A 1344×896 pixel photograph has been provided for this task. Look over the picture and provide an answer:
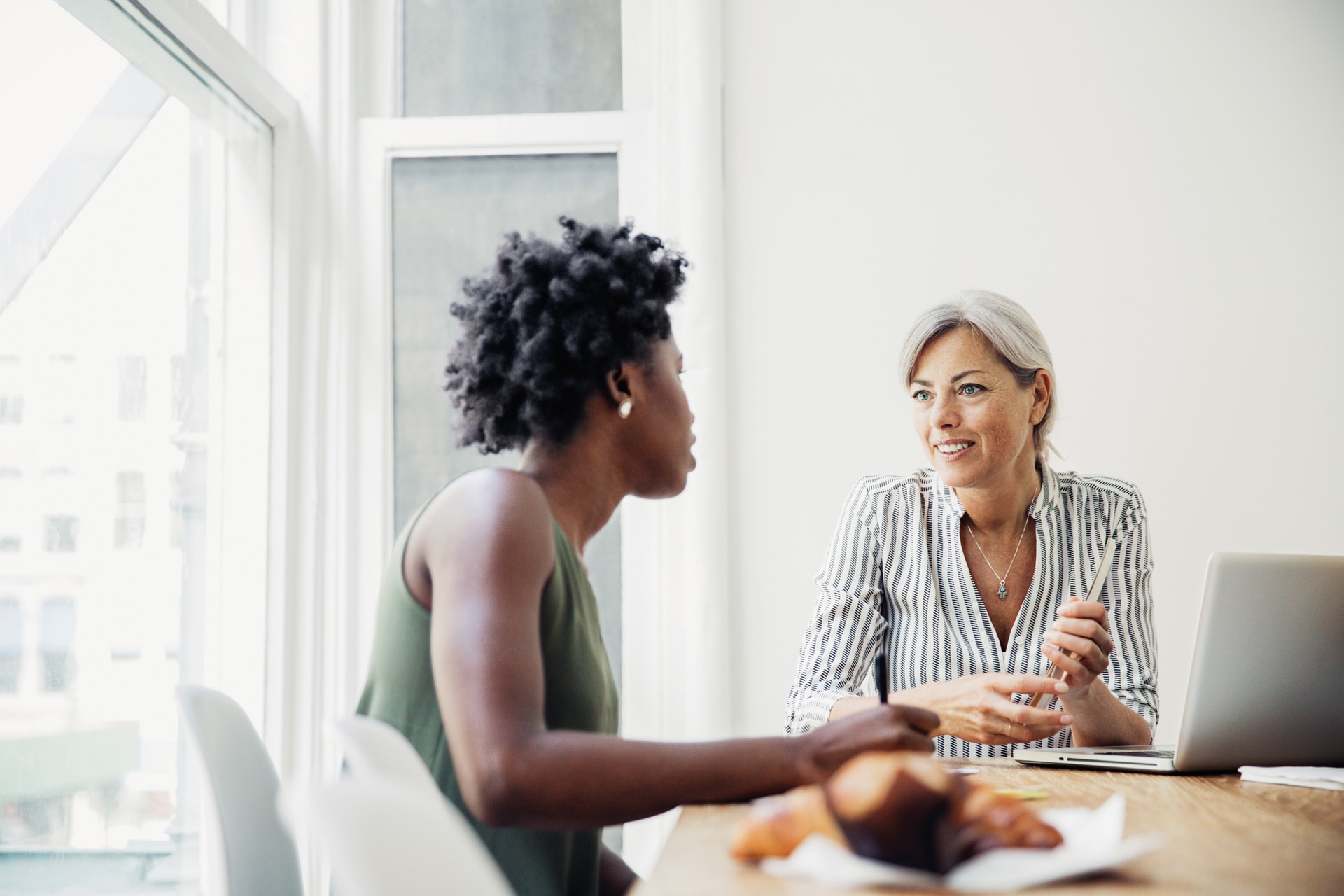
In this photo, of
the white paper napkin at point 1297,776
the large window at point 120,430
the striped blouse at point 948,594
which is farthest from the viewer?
the striped blouse at point 948,594

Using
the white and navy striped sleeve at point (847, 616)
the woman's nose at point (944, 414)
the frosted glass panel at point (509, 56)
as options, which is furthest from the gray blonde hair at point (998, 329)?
the frosted glass panel at point (509, 56)

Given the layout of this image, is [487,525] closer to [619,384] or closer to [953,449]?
[619,384]

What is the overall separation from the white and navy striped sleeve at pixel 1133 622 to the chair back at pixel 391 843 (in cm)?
143

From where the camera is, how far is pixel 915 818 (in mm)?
683

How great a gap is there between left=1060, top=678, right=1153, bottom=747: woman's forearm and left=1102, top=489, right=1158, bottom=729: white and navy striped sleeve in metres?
0.09

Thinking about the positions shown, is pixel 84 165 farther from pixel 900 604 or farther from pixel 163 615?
pixel 900 604

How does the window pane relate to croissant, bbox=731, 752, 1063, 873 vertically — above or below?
above

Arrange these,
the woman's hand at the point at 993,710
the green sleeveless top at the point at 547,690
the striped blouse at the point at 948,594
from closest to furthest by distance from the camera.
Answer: the green sleeveless top at the point at 547,690 < the woman's hand at the point at 993,710 < the striped blouse at the point at 948,594

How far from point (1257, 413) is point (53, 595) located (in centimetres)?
262

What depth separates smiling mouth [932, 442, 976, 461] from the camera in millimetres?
2027

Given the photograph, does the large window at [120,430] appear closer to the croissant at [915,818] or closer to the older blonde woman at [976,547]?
the older blonde woman at [976,547]

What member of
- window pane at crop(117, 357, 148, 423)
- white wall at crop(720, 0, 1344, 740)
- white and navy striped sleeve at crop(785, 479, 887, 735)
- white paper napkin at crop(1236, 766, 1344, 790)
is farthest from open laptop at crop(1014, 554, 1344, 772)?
window pane at crop(117, 357, 148, 423)

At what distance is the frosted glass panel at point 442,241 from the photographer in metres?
2.88

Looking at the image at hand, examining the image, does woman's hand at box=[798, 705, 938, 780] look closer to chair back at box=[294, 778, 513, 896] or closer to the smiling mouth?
chair back at box=[294, 778, 513, 896]
